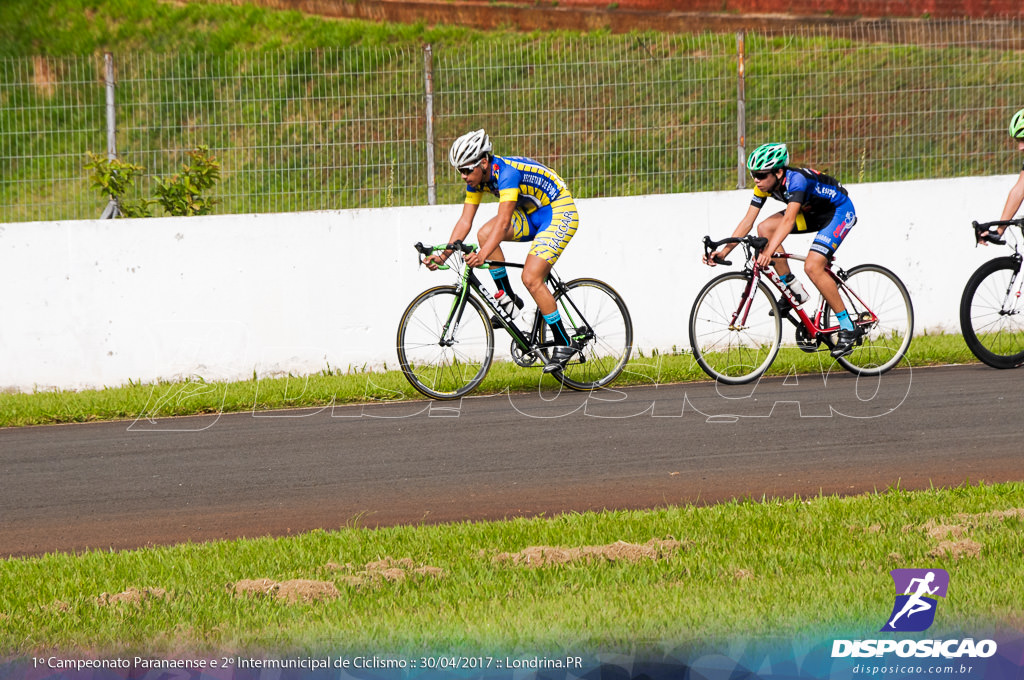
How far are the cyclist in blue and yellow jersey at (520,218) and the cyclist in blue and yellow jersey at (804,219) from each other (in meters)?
1.17

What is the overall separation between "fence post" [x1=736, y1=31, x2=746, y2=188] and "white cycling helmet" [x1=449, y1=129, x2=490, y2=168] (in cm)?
407

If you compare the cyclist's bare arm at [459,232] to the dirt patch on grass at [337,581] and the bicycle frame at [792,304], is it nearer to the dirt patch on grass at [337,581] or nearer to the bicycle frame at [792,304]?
the bicycle frame at [792,304]

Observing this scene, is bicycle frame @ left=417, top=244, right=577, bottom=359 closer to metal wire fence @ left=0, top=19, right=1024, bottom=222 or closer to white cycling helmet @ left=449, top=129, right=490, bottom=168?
white cycling helmet @ left=449, top=129, right=490, bottom=168

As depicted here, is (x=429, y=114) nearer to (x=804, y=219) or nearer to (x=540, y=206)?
(x=540, y=206)

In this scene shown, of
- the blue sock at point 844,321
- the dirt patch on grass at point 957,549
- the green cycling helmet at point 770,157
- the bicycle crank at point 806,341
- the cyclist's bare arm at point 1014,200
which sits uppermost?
the green cycling helmet at point 770,157

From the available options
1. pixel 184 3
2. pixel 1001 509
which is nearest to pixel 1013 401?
pixel 1001 509

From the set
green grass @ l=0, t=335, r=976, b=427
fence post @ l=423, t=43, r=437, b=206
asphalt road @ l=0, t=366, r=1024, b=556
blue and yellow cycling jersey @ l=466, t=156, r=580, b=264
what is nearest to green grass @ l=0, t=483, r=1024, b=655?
asphalt road @ l=0, t=366, r=1024, b=556

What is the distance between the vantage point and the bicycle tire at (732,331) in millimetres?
8414

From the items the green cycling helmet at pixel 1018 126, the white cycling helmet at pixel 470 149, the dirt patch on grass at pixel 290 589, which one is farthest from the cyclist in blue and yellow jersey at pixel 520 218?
the dirt patch on grass at pixel 290 589

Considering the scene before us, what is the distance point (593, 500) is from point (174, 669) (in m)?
2.53

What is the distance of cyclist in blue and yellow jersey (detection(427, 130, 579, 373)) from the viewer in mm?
7883

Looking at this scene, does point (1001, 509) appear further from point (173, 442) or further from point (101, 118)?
point (101, 118)

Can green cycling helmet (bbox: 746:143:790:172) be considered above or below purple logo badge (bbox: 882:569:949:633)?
above

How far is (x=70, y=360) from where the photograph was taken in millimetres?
9734
